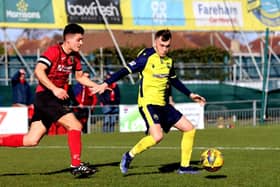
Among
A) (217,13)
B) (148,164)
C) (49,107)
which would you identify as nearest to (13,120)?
(148,164)

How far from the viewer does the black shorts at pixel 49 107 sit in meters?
9.26

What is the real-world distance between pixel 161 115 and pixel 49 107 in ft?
5.34

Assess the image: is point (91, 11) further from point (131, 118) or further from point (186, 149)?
point (186, 149)

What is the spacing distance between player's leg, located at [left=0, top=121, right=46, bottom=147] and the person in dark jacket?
493 inches

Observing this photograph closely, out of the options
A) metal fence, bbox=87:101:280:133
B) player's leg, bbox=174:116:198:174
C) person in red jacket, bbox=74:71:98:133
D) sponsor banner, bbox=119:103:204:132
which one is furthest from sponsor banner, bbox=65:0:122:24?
player's leg, bbox=174:116:198:174

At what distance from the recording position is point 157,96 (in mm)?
9906

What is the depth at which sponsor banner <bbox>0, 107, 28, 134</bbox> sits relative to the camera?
67.6 ft

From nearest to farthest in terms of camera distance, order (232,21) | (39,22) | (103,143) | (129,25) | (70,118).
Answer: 1. (70,118)
2. (103,143)
3. (39,22)
4. (129,25)
5. (232,21)

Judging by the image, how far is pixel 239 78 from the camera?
101 feet

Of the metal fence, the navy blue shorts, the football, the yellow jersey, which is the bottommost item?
the metal fence

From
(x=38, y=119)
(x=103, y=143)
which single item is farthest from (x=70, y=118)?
A: (x=103, y=143)

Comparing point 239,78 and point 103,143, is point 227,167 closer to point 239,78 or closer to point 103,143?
point 103,143

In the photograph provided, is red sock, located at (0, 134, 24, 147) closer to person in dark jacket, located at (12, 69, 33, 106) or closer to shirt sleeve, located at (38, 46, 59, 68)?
shirt sleeve, located at (38, 46, 59, 68)

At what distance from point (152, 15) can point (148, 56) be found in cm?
1978
